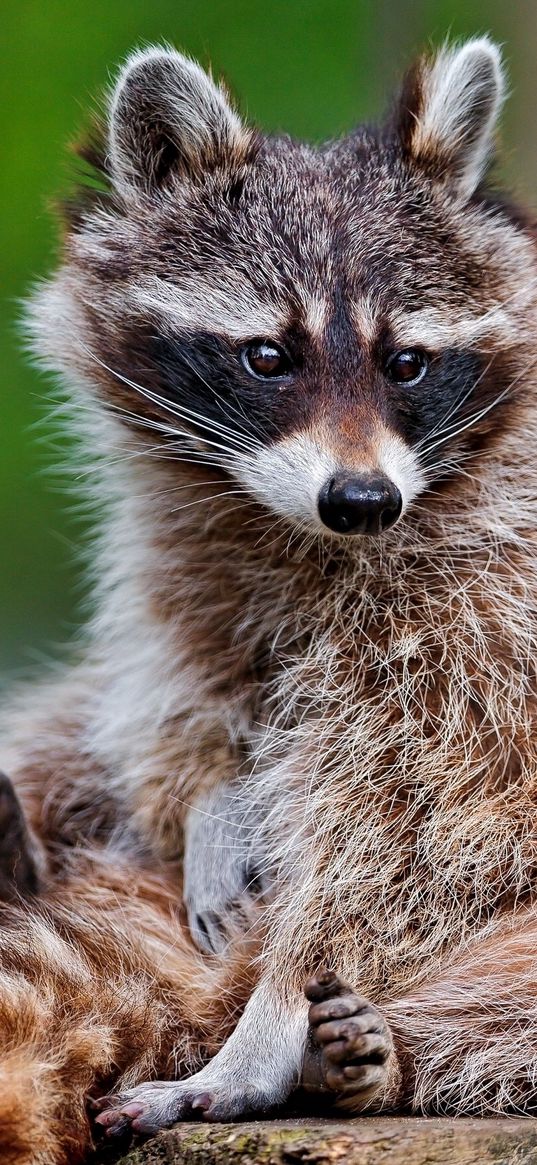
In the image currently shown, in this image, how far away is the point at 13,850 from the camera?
3.75m

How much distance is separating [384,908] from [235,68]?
4754 millimetres

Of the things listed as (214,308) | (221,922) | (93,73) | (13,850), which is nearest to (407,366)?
(214,308)

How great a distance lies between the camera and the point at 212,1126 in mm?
2721

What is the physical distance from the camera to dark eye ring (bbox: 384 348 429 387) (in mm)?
3527

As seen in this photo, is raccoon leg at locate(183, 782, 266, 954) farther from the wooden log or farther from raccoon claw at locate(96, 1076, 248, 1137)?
the wooden log

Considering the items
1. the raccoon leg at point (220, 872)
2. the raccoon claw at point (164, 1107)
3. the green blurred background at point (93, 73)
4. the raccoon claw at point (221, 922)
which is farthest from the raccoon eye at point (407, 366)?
the green blurred background at point (93, 73)

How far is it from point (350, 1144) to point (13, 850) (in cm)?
156

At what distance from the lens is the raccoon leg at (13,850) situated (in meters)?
3.72

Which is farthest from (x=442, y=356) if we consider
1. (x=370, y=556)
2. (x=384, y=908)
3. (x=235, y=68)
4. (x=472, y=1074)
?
(x=235, y=68)

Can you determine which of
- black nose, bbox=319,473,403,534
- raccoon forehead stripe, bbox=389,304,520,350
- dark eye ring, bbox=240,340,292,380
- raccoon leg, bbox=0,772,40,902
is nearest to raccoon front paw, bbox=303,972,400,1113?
black nose, bbox=319,473,403,534

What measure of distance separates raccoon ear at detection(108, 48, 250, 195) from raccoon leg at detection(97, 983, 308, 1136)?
2.32 metres

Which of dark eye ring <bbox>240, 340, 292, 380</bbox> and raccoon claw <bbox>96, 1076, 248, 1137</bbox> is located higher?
dark eye ring <bbox>240, 340, 292, 380</bbox>

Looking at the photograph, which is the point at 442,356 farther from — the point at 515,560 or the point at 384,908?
the point at 384,908

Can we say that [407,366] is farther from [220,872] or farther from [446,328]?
[220,872]
